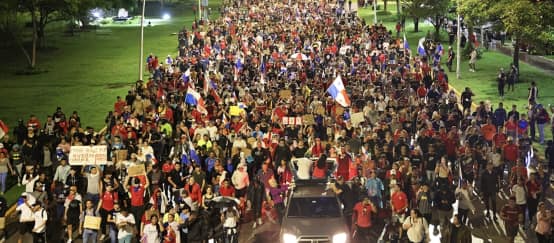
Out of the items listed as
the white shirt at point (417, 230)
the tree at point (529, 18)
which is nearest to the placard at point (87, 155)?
the white shirt at point (417, 230)

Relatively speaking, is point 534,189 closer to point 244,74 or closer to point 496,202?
point 496,202

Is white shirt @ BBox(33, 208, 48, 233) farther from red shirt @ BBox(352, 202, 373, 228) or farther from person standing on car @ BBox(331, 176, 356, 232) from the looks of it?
red shirt @ BBox(352, 202, 373, 228)

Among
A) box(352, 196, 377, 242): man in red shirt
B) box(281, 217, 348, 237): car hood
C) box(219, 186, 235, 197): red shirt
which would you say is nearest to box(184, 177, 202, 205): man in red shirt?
box(219, 186, 235, 197): red shirt

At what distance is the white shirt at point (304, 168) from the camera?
1655 centimetres

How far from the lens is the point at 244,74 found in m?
32.5

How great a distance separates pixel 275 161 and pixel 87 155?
4501mm

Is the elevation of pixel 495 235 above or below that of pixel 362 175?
below

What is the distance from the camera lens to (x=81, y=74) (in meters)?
49.3

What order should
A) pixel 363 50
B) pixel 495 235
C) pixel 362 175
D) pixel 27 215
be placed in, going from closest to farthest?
pixel 27 215, pixel 495 235, pixel 362 175, pixel 363 50

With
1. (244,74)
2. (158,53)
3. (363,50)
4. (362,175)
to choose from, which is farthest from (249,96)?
(158,53)

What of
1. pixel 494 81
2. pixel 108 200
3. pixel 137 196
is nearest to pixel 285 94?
pixel 137 196

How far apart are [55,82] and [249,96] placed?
2313cm

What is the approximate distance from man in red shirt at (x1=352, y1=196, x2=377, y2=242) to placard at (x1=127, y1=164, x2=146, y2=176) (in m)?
4.73

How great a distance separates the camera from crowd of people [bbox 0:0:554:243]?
14.8 metres
